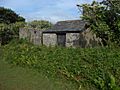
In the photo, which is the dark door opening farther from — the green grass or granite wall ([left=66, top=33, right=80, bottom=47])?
the green grass

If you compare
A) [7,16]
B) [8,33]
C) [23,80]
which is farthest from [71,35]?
[23,80]

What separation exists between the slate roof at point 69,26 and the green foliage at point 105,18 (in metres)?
7.71

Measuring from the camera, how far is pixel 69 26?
32.0 m

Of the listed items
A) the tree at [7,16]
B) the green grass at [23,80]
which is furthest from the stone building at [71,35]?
the green grass at [23,80]

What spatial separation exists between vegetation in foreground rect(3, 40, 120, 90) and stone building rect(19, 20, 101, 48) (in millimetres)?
11969

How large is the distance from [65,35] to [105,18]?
10171 millimetres

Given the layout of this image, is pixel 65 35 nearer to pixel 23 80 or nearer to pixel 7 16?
pixel 7 16

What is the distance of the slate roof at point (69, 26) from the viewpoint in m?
30.3

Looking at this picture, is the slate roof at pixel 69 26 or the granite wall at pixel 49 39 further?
the granite wall at pixel 49 39

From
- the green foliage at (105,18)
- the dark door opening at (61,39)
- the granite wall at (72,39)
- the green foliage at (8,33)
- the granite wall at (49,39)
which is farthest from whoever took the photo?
the green foliage at (8,33)

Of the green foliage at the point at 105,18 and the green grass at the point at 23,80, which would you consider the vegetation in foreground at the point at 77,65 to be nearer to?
the green grass at the point at 23,80

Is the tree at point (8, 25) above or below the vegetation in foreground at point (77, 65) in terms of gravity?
above

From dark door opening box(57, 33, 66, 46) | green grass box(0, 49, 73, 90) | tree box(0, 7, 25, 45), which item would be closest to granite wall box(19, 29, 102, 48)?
dark door opening box(57, 33, 66, 46)

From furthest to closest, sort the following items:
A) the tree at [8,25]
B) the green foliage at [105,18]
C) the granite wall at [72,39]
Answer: the tree at [8,25] < the granite wall at [72,39] < the green foliage at [105,18]
